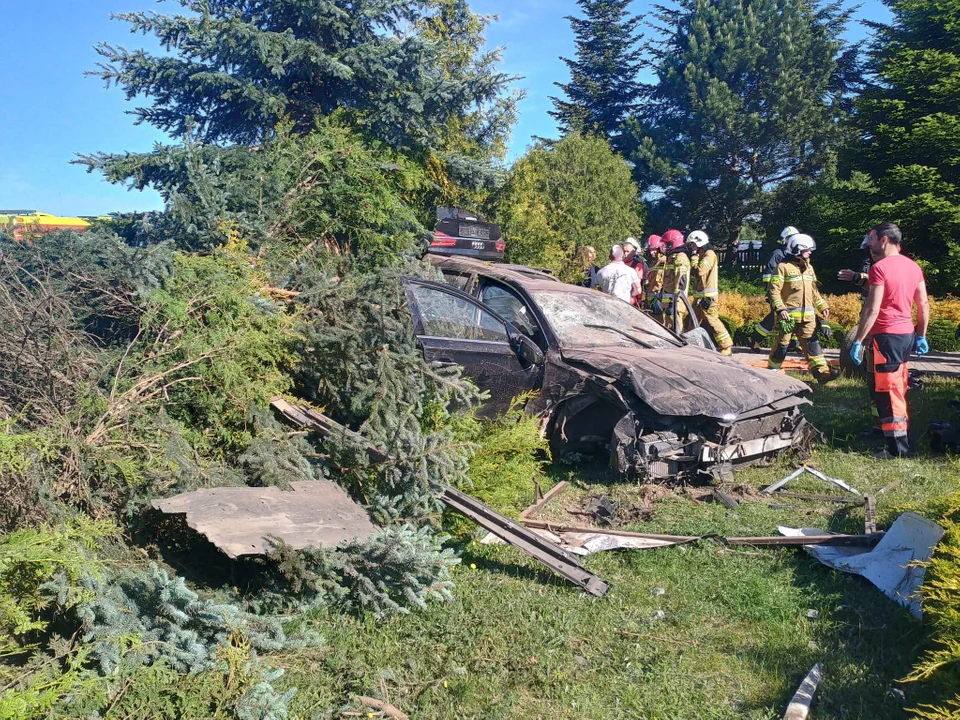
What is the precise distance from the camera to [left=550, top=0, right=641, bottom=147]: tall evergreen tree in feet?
111

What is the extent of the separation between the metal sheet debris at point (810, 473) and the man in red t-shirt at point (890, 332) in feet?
3.63

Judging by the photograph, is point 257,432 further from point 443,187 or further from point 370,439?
point 443,187

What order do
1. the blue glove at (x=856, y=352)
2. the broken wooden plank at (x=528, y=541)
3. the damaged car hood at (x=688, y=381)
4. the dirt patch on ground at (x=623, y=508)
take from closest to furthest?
the broken wooden plank at (x=528, y=541)
the dirt patch on ground at (x=623, y=508)
the damaged car hood at (x=688, y=381)
the blue glove at (x=856, y=352)

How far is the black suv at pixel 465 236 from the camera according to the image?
10477 millimetres

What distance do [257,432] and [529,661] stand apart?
218 centimetres

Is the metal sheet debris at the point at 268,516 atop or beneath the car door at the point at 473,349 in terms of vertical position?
beneath

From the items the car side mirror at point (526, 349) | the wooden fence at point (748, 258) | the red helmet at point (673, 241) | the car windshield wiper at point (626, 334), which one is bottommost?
the car side mirror at point (526, 349)

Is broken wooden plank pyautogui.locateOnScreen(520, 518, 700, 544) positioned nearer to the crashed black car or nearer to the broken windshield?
the crashed black car

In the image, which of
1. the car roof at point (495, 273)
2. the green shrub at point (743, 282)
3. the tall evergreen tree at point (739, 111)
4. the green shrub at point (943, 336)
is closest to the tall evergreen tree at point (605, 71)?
the tall evergreen tree at point (739, 111)

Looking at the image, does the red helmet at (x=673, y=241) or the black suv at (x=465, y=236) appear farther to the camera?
the red helmet at (x=673, y=241)

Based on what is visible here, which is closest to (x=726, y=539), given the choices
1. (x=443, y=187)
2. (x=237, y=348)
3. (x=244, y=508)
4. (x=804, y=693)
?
(x=804, y=693)

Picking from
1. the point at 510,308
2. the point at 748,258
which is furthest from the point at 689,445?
the point at 748,258

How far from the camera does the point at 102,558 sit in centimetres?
354

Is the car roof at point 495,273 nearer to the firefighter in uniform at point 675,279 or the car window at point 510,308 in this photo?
the car window at point 510,308
